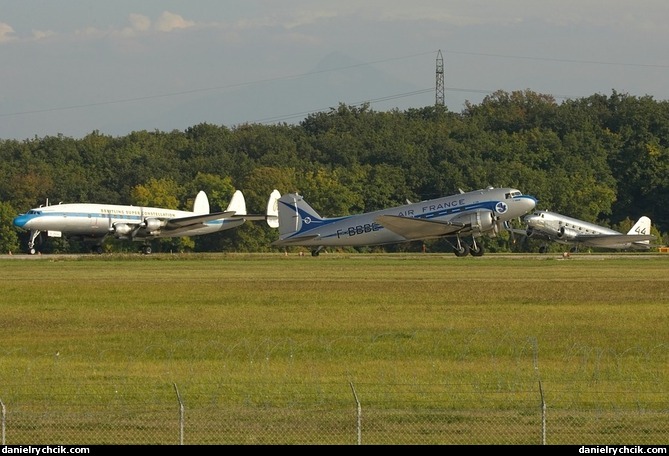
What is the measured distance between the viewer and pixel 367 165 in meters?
127

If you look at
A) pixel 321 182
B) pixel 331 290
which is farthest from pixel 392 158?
pixel 331 290

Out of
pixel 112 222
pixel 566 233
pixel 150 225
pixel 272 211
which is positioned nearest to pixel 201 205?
pixel 272 211

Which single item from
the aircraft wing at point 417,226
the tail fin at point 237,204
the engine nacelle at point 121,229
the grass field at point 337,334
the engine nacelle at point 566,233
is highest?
the tail fin at point 237,204

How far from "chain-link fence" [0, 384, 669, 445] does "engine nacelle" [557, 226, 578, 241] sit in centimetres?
6249

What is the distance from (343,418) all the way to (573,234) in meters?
66.8

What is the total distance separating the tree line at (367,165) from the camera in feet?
371

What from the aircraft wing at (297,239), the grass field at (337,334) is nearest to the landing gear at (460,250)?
the aircraft wing at (297,239)

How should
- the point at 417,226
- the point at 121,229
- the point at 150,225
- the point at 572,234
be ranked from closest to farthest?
the point at 417,226 → the point at 572,234 → the point at 121,229 → the point at 150,225

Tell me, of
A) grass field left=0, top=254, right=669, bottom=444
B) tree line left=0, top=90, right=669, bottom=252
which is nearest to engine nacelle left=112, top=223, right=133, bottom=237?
tree line left=0, top=90, right=669, bottom=252

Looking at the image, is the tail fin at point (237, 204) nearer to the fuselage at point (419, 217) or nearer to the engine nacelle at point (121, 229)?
the engine nacelle at point (121, 229)

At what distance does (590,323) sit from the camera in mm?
34219

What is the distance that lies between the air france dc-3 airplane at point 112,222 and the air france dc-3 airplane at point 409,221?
1929 centimetres

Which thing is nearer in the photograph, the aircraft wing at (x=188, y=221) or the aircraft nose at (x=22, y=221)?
the aircraft nose at (x=22, y=221)

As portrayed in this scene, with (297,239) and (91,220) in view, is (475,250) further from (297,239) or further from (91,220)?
(91,220)
